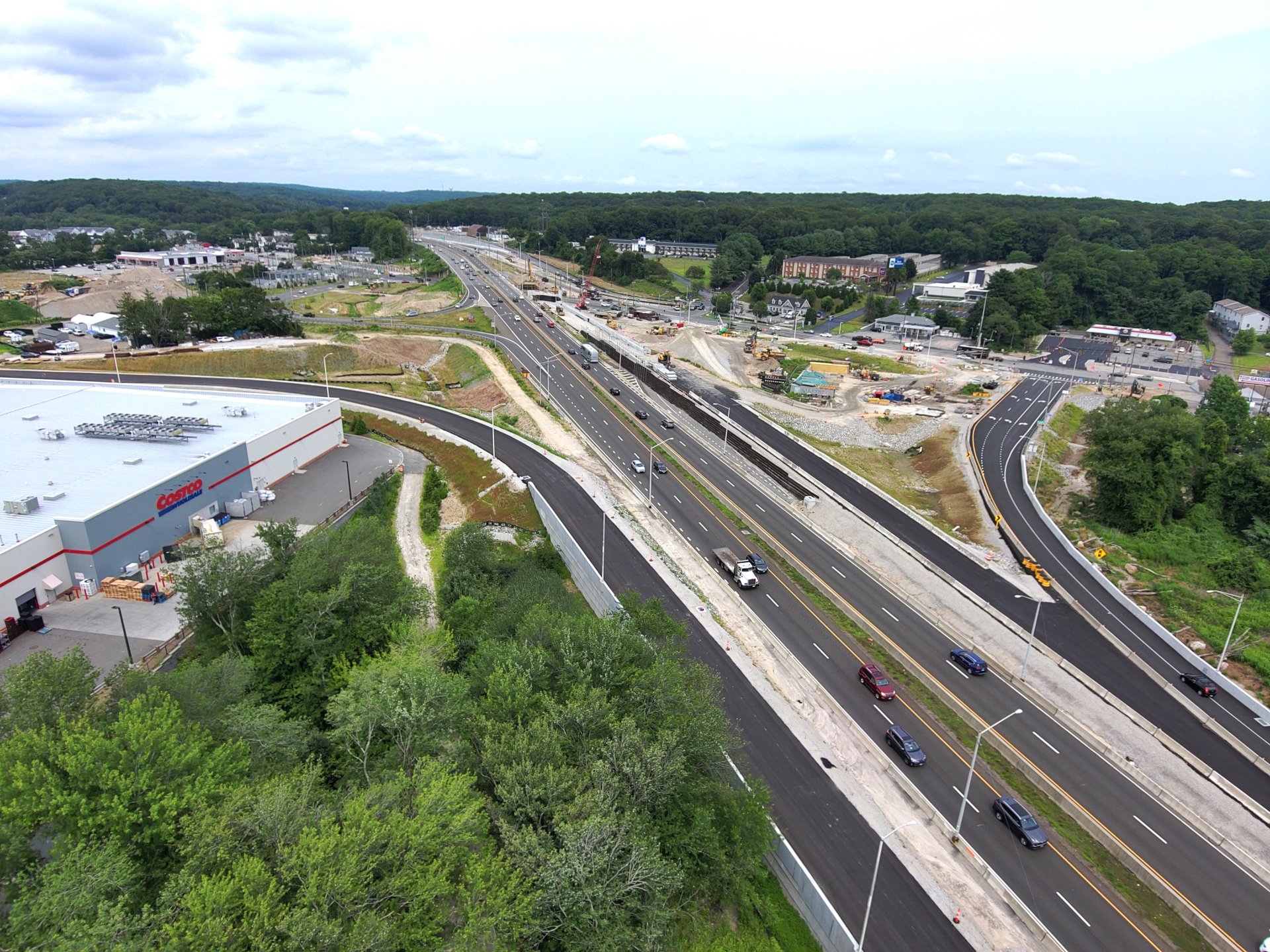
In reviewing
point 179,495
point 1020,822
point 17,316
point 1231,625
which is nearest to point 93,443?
point 179,495

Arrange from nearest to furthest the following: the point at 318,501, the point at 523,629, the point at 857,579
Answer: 1. the point at 523,629
2. the point at 857,579
3. the point at 318,501

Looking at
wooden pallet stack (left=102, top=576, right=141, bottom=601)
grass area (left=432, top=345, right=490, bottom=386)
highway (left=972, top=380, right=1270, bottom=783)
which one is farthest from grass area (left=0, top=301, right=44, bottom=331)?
highway (left=972, top=380, right=1270, bottom=783)

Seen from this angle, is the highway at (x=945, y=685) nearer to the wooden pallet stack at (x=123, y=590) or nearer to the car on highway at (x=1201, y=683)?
the car on highway at (x=1201, y=683)

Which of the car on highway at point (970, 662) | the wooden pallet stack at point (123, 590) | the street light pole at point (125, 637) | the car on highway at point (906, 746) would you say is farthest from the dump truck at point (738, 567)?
the wooden pallet stack at point (123, 590)

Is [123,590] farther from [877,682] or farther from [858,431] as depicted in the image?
[858,431]

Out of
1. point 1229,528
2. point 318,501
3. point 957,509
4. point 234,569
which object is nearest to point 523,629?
point 234,569

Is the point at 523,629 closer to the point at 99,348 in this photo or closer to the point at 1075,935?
the point at 1075,935

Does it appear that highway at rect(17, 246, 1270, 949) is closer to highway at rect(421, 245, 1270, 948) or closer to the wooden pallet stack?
highway at rect(421, 245, 1270, 948)

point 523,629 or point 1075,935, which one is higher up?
point 523,629
